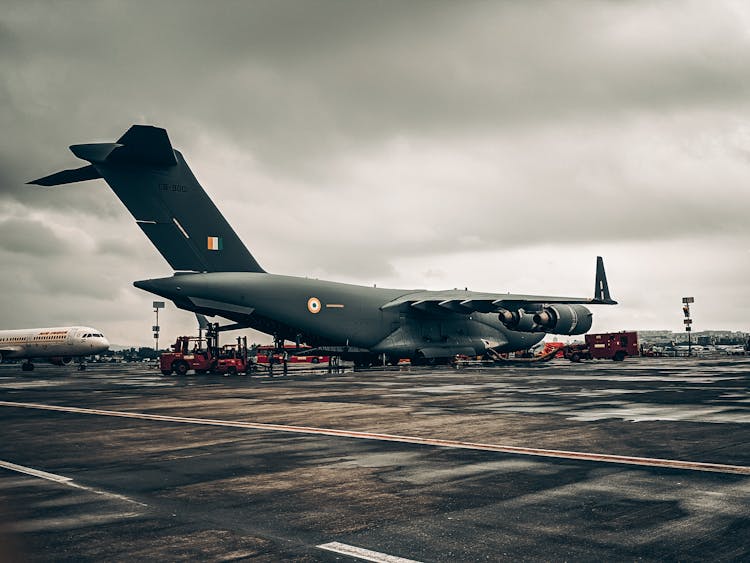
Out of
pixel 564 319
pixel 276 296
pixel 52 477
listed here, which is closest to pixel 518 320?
pixel 564 319

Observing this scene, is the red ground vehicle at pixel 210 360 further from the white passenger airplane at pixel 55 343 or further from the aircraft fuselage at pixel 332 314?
the white passenger airplane at pixel 55 343

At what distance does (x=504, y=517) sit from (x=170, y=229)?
117ft

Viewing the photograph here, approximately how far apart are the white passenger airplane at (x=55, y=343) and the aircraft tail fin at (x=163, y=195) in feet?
88.1

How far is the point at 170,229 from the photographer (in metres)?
38.7

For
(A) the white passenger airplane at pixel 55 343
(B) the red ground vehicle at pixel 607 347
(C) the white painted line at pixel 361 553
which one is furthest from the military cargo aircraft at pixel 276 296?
(C) the white painted line at pixel 361 553

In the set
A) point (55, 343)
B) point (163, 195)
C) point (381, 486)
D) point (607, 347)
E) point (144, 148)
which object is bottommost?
point (607, 347)

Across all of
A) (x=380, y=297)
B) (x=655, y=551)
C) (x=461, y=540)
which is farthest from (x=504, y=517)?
(x=380, y=297)

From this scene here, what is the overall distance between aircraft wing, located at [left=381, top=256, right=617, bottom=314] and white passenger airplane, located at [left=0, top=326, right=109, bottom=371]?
30834mm

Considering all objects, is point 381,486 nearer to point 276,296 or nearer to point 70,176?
point 276,296

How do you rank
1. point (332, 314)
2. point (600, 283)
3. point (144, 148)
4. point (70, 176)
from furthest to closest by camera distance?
point (600, 283)
point (332, 314)
point (70, 176)
point (144, 148)

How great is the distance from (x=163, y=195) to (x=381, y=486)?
33.6m

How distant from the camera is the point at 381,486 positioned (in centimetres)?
762

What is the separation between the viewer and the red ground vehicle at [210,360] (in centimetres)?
4400

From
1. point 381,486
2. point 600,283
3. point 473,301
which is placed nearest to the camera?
point 381,486
